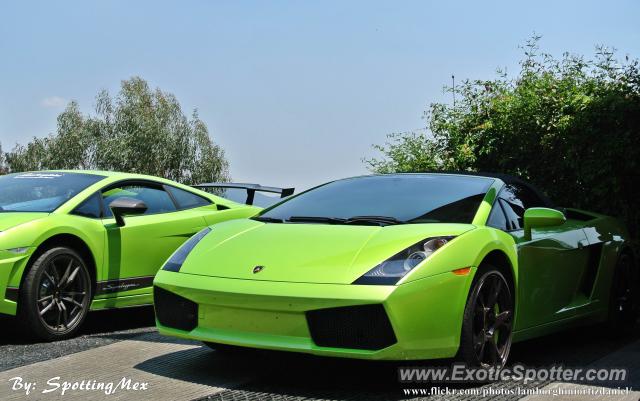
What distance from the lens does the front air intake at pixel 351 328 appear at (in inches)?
169

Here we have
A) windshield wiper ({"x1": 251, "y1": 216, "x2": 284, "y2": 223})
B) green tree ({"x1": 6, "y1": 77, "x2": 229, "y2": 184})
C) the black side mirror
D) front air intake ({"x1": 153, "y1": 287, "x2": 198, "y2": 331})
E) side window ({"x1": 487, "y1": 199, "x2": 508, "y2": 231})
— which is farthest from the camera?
green tree ({"x1": 6, "y1": 77, "x2": 229, "y2": 184})

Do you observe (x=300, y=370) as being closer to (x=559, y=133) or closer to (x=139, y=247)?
(x=139, y=247)

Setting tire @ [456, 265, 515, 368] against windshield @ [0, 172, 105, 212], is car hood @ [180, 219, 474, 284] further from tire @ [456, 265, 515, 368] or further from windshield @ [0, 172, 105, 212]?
windshield @ [0, 172, 105, 212]

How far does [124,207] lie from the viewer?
6.63 metres

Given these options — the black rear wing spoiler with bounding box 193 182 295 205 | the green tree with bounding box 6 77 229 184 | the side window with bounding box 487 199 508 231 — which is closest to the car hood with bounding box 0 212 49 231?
the black rear wing spoiler with bounding box 193 182 295 205

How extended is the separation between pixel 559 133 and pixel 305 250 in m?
6.01

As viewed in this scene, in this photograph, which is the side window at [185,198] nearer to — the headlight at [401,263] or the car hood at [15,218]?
the car hood at [15,218]

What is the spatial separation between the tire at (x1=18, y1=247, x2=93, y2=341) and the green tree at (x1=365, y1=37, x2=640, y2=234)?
18.2 ft

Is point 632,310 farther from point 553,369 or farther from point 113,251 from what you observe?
point 113,251

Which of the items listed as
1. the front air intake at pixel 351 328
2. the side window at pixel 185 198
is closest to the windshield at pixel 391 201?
the front air intake at pixel 351 328

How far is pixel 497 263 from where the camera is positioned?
198 inches

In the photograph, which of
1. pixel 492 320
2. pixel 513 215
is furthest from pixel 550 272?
pixel 492 320

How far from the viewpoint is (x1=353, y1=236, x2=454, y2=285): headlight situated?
171 inches

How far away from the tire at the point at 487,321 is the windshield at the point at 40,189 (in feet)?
11.5
